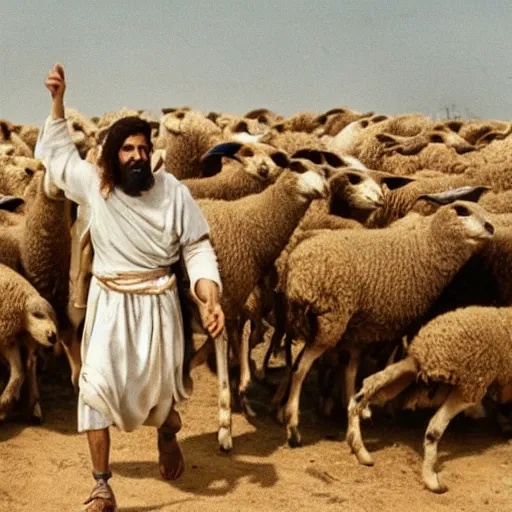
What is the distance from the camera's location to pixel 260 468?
6543 mm

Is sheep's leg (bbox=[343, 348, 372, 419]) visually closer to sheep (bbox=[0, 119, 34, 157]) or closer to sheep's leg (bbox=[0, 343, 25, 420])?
sheep's leg (bbox=[0, 343, 25, 420])

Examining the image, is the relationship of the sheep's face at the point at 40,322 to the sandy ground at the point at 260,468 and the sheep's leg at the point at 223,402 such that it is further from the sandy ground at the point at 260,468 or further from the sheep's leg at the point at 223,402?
the sheep's leg at the point at 223,402

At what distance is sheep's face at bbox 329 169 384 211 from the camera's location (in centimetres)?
820

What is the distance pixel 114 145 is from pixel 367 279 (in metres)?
2.39

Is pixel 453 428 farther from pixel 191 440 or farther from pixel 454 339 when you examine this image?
pixel 191 440

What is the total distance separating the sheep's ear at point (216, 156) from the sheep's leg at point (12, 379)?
96.1 inches

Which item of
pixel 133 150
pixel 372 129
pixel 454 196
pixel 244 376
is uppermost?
pixel 133 150

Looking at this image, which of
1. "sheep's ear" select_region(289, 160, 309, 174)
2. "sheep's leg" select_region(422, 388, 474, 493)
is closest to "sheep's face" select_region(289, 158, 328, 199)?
"sheep's ear" select_region(289, 160, 309, 174)

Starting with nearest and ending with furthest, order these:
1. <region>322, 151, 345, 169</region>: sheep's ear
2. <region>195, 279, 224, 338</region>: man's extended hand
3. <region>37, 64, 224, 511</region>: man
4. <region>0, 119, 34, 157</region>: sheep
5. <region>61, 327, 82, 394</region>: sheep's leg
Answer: <region>195, 279, 224, 338</region>: man's extended hand, <region>37, 64, 224, 511</region>: man, <region>61, 327, 82, 394</region>: sheep's leg, <region>322, 151, 345, 169</region>: sheep's ear, <region>0, 119, 34, 157</region>: sheep

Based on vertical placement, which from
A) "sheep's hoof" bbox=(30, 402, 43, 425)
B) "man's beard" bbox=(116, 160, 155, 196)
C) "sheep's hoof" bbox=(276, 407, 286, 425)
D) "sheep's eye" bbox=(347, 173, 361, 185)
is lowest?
"sheep's hoof" bbox=(276, 407, 286, 425)

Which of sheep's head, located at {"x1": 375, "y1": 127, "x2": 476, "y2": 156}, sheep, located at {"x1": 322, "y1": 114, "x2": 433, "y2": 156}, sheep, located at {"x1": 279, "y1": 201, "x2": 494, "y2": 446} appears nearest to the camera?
sheep, located at {"x1": 279, "y1": 201, "x2": 494, "y2": 446}

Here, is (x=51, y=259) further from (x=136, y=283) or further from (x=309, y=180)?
(x=136, y=283)

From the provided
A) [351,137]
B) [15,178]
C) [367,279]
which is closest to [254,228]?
[367,279]

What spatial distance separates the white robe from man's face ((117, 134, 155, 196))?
0.06 metres
